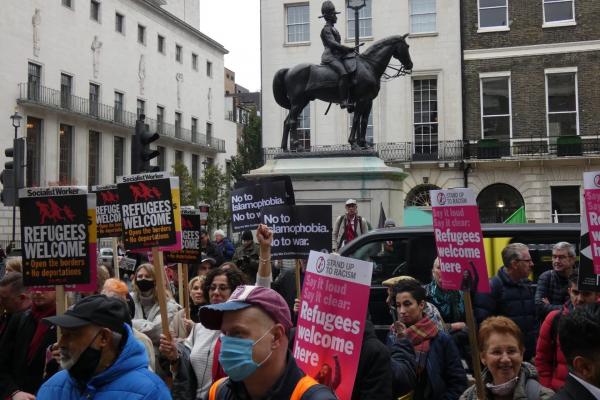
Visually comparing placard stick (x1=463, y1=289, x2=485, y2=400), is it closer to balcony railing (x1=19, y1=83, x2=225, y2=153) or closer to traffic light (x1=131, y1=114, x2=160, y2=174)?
traffic light (x1=131, y1=114, x2=160, y2=174)

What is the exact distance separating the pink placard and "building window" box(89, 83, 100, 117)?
151 feet

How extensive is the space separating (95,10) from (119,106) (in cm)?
669

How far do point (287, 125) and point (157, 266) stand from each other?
1059 cm

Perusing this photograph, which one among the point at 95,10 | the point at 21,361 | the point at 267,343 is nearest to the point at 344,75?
the point at 21,361

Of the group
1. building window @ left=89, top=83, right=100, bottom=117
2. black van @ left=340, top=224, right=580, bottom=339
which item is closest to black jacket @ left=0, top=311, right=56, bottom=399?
black van @ left=340, top=224, right=580, bottom=339

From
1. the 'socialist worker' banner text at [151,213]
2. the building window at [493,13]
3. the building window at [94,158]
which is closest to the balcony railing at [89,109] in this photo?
the building window at [94,158]

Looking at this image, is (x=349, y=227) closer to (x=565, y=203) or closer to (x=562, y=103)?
(x=565, y=203)

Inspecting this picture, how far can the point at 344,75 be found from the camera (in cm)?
1476

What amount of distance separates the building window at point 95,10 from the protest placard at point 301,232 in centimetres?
4482

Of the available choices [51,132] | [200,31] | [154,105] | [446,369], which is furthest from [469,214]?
[200,31]

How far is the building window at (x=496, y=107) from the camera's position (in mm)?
33656

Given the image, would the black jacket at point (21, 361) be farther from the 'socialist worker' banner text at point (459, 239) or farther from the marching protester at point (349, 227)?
the marching protester at point (349, 227)

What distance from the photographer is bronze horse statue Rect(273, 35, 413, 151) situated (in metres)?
15.0

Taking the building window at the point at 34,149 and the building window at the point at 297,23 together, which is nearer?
the building window at the point at 297,23
